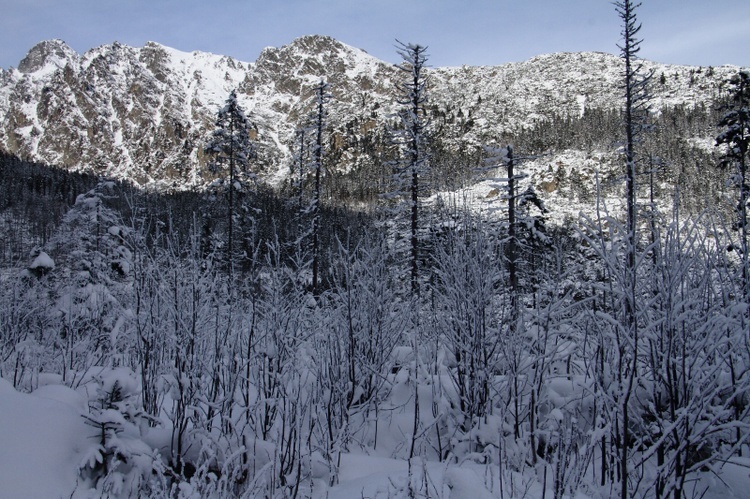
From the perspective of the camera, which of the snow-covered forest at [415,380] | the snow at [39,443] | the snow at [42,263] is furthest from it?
the snow at [42,263]

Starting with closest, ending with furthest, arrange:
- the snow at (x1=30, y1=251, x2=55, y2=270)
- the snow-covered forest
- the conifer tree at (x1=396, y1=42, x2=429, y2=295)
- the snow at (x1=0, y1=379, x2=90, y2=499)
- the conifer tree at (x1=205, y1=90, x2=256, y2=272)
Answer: the snow-covered forest, the snow at (x1=0, y1=379, x2=90, y2=499), the snow at (x1=30, y1=251, x2=55, y2=270), the conifer tree at (x1=396, y1=42, x2=429, y2=295), the conifer tree at (x1=205, y1=90, x2=256, y2=272)

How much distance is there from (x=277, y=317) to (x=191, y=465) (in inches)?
72.6

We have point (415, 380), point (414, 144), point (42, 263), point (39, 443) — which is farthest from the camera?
point (414, 144)

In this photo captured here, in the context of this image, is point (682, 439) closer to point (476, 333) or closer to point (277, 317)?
point (476, 333)

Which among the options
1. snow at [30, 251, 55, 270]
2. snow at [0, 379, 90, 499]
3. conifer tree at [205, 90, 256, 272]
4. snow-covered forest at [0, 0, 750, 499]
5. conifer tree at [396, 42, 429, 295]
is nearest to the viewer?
snow-covered forest at [0, 0, 750, 499]

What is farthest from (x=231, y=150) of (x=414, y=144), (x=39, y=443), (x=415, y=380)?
(x=415, y=380)

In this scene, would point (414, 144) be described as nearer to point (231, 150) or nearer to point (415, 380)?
point (231, 150)

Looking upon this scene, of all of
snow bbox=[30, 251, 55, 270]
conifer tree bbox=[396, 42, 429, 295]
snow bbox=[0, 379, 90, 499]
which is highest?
conifer tree bbox=[396, 42, 429, 295]

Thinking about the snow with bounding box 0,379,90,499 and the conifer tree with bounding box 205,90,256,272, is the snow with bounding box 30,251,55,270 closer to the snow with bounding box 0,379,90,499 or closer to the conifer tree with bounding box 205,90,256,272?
the conifer tree with bounding box 205,90,256,272

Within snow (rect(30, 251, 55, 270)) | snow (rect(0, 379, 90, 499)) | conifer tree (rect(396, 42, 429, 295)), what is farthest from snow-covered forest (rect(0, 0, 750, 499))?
conifer tree (rect(396, 42, 429, 295))

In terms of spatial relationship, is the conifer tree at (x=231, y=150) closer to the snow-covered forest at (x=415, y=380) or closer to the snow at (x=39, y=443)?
the snow-covered forest at (x=415, y=380)

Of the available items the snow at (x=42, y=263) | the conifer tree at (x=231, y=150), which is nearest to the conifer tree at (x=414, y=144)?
the conifer tree at (x=231, y=150)

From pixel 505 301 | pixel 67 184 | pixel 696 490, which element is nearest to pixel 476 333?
pixel 505 301

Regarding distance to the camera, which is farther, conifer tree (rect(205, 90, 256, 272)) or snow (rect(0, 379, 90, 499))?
conifer tree (rect(205, 90, 256, 272))
